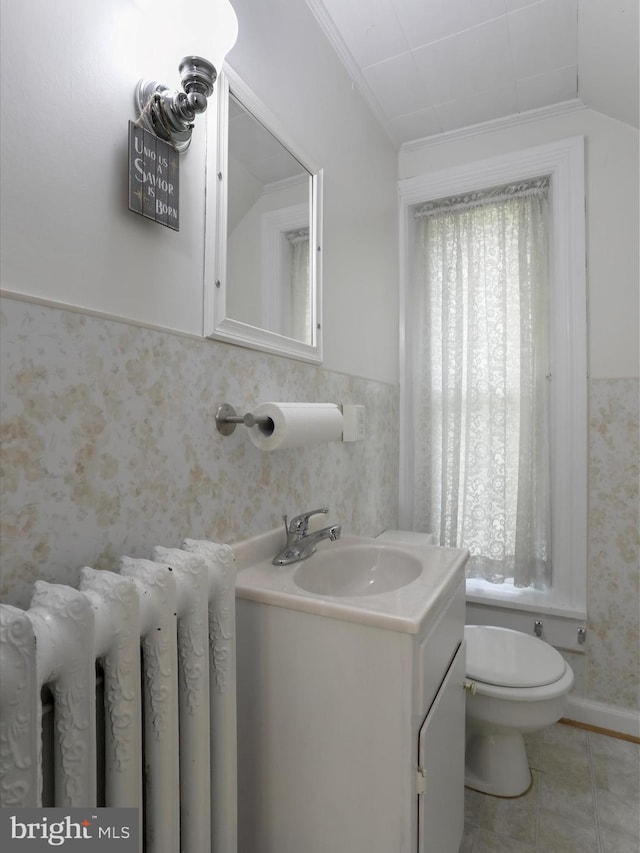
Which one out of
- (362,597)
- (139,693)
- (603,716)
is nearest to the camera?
(139,693)

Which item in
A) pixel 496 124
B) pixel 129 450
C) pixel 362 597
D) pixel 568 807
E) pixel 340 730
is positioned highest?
pixel 496 124

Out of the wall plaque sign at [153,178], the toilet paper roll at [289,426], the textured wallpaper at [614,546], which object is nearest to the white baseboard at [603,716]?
the textured wallpaper at [614,546]

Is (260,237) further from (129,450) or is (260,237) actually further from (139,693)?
(139,693)

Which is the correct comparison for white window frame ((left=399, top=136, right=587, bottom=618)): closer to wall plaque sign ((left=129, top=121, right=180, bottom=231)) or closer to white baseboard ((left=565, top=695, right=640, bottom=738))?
white baseboard ((left=565, top=695, right=640, bottom=738))

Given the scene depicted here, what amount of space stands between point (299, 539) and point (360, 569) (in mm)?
245

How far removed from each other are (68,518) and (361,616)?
512 millimetres


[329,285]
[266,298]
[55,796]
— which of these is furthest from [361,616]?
[329,285]

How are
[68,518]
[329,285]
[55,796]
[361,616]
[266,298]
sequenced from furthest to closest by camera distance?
[329,285] < [266,298] < [361,616] < [68,518] < [55,796]

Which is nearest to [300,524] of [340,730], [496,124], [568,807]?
[340,730]

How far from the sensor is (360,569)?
4.35 feet

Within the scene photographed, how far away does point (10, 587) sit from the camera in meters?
0.63

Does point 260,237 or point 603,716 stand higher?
point 260,237

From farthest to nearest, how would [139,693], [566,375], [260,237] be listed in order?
[566,375] < [260,237] < [139,693]

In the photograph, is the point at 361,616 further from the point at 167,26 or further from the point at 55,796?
the point at 167,26
